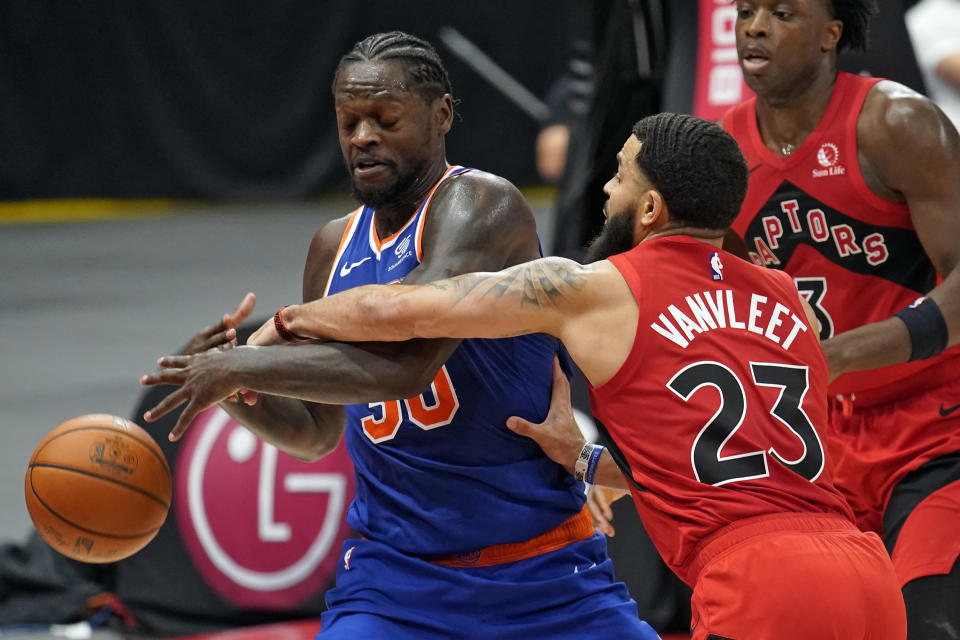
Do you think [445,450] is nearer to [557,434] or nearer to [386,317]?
[557,434]

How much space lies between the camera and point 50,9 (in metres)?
16.0

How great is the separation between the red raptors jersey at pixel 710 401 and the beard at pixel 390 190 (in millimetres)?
722

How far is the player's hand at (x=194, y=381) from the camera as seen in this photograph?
10.3 ft

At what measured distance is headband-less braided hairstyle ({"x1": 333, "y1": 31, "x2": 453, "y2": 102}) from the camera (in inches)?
140

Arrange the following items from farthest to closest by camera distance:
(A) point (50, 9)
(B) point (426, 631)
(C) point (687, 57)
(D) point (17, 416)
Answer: (A) point (50, 9) < (D) point (17, 416) < (C) point (687, 57) < (B) point (426, 631)

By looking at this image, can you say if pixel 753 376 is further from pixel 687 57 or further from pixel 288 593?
pixel 687 57

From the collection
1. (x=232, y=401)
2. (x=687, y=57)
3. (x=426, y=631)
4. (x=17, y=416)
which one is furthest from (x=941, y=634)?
(x=17, y=416)

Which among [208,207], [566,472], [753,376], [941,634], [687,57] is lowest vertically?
[208,207]

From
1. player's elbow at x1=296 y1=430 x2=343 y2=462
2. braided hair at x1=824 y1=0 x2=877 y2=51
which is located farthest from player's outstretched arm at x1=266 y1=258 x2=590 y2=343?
braided hair at x1=824 y1=0 x2=877 y2=51

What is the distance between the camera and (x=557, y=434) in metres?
3.52

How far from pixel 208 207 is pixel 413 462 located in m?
13.8

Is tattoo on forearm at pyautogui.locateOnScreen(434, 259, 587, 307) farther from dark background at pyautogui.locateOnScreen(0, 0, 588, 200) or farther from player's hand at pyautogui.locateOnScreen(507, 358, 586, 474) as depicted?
dark background at pyautogui.locateOnScreen(0, 0, 588, 200)

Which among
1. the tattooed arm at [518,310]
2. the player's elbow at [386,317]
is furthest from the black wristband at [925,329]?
the player's elbow at [386,317]

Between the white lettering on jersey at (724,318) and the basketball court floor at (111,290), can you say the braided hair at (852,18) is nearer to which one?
the white lettering on jersey at (724,318)
